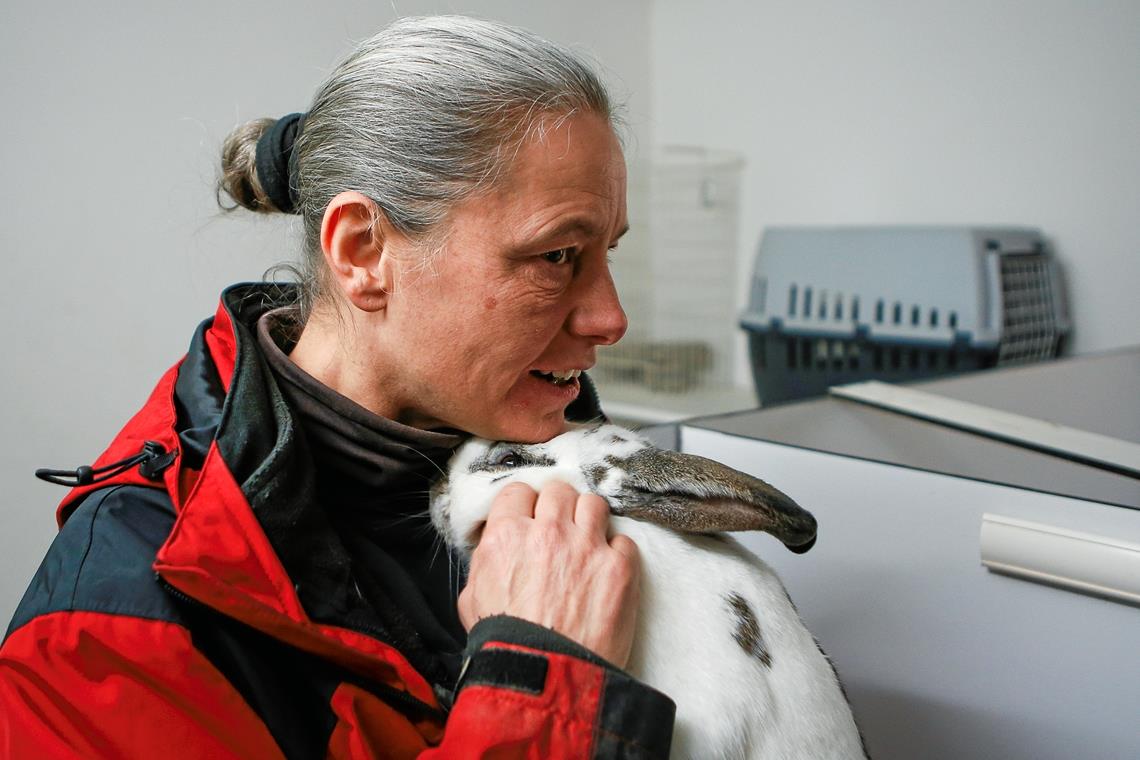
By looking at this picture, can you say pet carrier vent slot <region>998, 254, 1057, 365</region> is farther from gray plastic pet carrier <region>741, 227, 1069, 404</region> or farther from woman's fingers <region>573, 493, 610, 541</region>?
woman's fingers <region>573, 493, 610, 541</region>

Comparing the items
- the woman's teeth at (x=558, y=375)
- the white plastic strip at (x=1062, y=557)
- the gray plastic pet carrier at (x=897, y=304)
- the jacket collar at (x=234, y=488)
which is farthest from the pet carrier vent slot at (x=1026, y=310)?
the jacket collar at (x=234, y=488)

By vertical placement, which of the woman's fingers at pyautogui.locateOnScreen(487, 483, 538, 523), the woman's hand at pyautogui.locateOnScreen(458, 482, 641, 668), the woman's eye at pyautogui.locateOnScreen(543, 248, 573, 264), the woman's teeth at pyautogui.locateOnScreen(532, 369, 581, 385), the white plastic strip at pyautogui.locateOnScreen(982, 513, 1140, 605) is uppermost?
the woman's eye at pyautogui.locateOnScreen(543, 248, 573, 264)

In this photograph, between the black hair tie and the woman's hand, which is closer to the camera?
the woman's hand

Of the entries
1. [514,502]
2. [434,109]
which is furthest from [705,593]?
[434,109]

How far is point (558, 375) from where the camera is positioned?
3.34 ft

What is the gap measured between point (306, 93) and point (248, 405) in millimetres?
1135

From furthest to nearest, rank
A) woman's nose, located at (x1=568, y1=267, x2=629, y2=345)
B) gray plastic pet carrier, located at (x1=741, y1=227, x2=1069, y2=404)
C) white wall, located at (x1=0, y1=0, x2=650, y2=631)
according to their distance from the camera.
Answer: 1. gray plastic pet carrier, located at (x1=741, y1=227, x2=1069, y2=404)
2. white wall, located at (x1=0, y1=0, x2=650, y2=631)
3. woman's nose, located at (x1=568, y1=267, x2=629, y2=345)

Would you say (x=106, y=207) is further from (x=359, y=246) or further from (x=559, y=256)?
(x=559, y=256)

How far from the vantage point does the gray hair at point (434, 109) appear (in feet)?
2.86

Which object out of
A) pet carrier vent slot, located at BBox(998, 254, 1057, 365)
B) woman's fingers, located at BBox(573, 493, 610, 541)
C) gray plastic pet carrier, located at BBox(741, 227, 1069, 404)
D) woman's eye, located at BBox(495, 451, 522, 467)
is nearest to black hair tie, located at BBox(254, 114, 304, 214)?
woman's eye, located at BBox(495, 451, 522, 467)

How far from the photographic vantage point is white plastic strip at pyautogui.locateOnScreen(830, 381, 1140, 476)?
118cm

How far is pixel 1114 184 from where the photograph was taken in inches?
77.9

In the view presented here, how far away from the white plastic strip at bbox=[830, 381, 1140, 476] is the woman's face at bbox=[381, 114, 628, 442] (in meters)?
0.65

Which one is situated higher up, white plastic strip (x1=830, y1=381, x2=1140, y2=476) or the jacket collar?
the jacket collar
